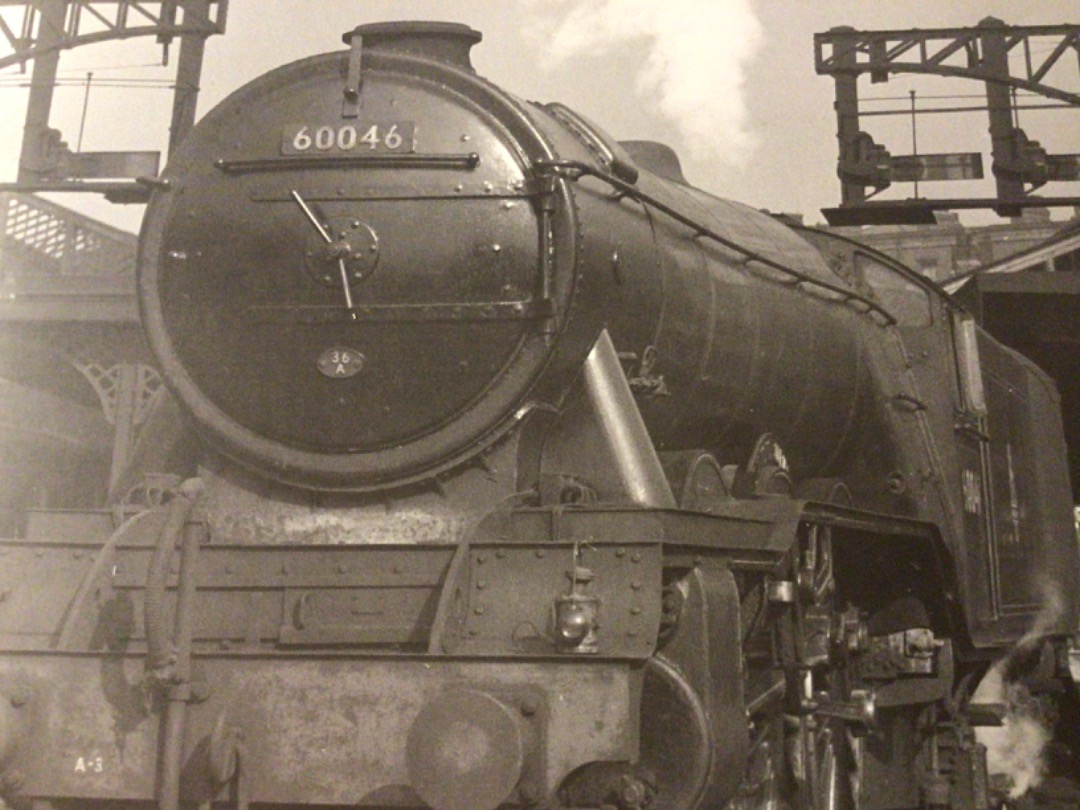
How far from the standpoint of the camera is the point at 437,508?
160 inches

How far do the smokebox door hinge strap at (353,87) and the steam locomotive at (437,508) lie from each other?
0.04 ft

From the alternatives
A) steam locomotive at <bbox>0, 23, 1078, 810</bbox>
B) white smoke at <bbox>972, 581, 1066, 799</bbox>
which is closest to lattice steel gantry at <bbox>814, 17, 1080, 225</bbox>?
white smoke at <bbox>972, 581, 1066, 799</bbox>

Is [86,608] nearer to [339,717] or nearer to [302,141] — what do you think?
[339,717]

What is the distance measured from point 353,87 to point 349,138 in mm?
173

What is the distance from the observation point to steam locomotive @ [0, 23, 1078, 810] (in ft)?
10.8

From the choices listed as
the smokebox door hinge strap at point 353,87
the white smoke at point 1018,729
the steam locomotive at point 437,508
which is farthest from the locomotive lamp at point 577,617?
the white smoke at point 1018,729

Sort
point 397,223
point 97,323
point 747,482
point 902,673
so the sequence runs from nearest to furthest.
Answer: point 397,223, point 747,482, point 902,673, point 97,323

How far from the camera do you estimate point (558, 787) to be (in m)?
3.25

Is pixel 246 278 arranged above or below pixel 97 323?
below

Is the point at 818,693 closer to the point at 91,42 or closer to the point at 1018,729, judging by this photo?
the point at 1018,729

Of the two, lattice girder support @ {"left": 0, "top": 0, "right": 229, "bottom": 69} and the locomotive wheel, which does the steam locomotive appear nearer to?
the locomotive wheel

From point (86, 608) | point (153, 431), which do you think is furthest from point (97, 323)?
point (86, 608)

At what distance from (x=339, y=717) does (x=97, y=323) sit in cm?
1001

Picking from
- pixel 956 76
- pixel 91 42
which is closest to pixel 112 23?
pixel 91 42
